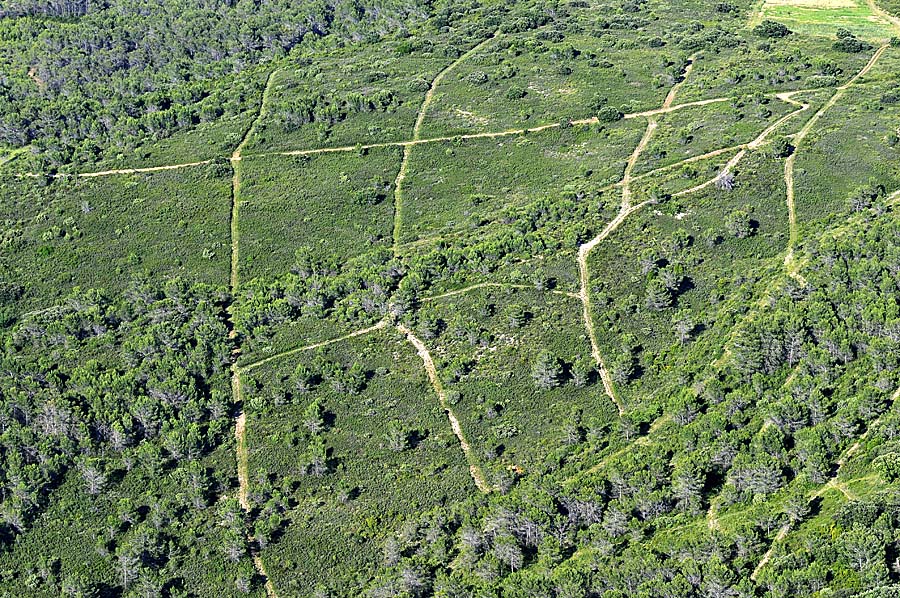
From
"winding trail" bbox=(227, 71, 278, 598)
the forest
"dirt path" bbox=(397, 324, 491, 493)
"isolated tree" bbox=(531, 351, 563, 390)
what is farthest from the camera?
"isolated tree" bbox=(531, 351, 563, 390)

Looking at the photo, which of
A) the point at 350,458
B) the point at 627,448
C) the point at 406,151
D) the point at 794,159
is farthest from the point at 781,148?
the point at 350,458

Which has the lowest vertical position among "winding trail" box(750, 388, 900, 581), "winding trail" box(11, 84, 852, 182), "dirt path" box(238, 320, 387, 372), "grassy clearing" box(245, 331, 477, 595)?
"grassy clearing" box(245, 331, 477, 595)

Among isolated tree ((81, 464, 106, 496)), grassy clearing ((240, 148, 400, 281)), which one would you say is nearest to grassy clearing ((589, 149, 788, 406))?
grassy clearing ((240, 148, 400, 281))

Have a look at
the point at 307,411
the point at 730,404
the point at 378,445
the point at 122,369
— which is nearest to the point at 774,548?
the point at 730,404

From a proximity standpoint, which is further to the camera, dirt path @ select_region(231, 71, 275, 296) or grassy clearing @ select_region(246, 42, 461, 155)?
grassy clearing @ select_region(246, 42, 461, 155)

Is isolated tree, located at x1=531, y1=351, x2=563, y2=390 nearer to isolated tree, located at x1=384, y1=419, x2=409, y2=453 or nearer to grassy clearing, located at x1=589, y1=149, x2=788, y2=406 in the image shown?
grassy clearing, located at x1=589, y1=149, x2=788, y2=406

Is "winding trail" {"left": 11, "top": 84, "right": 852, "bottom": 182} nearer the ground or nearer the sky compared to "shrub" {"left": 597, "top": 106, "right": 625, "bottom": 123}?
nearer the ground

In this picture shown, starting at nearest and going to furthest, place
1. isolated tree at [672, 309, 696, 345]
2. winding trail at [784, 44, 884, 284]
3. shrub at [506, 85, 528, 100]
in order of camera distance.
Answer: isolated tree at [672, 309, 696, 345] → winding trail at [784, 44, 884, 284] → shrub at [506, 85, 528, 100]
